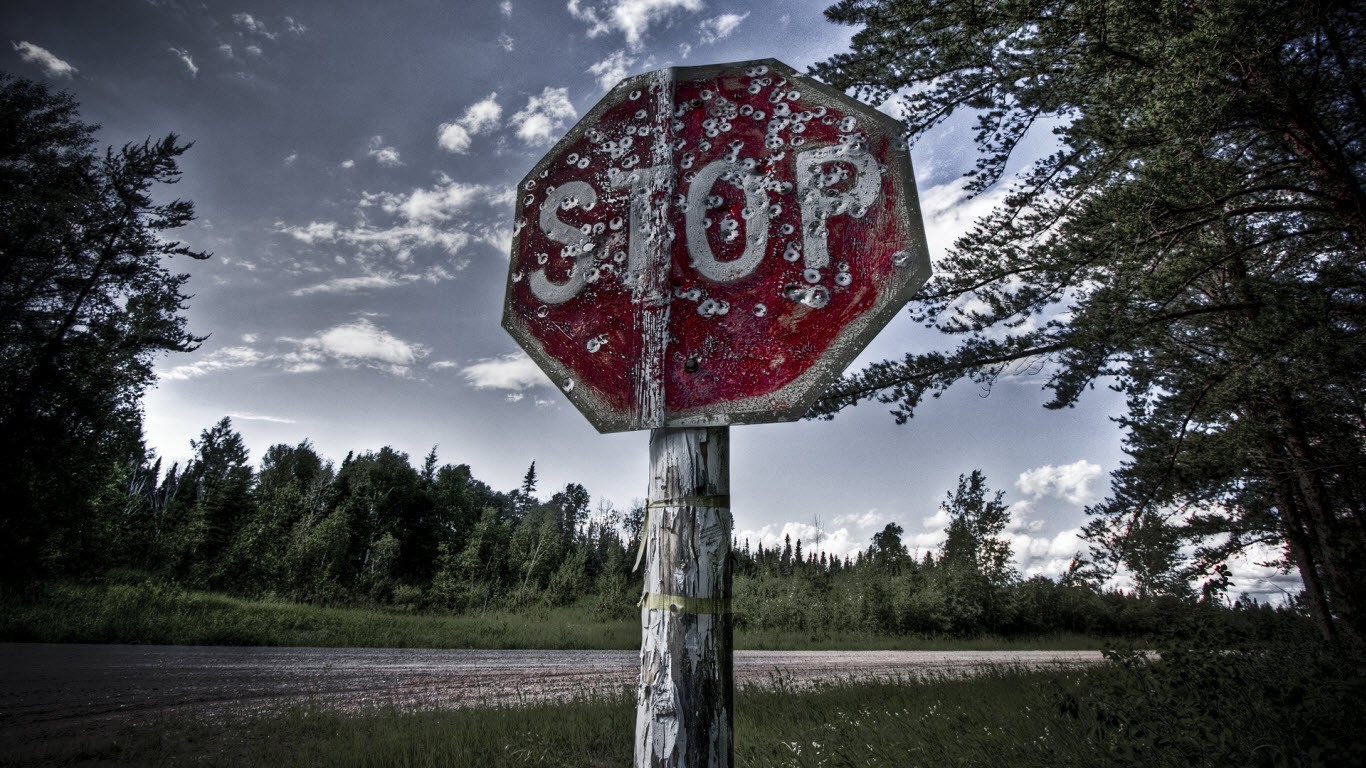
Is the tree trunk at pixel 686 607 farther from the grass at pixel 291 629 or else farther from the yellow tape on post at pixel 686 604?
the grass at pixel 291 629

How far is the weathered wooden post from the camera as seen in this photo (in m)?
1.26

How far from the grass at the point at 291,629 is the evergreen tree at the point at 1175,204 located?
418 inches

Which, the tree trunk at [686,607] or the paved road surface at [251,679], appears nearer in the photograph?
the tree trunk at [686,607]

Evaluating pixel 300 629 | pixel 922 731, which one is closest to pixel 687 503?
pixel 922 731

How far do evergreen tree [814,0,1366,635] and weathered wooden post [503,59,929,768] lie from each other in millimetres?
3780

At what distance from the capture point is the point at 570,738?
18.2ft

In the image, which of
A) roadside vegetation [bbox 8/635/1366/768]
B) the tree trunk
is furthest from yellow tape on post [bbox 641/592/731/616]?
roadside vegetation [bbox 8/635/1366/768]

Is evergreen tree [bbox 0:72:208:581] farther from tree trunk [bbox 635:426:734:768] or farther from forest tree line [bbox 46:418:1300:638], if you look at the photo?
tree trunk [bbox 635:426:734:768]

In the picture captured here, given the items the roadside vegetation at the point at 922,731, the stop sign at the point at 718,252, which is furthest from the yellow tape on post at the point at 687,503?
the roadside vegetation at the point at 922,731

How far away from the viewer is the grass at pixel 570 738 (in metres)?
4.59

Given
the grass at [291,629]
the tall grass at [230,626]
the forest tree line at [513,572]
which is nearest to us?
the tall grass at [230,626]

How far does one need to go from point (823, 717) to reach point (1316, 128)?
7.82m

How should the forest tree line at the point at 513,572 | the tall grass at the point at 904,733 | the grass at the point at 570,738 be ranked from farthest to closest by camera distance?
the forest tree line at the point at 513,572 < the grass at the point at 570,738 < the tall grass at the point at 904,733

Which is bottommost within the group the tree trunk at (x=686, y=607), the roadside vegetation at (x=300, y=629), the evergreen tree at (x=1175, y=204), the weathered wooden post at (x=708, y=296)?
Result: the roadside vegetation at (x=300, y=629)
